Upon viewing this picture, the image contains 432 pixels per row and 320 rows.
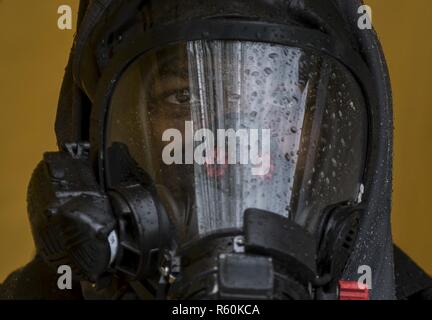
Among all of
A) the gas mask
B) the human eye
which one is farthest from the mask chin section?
the human eye

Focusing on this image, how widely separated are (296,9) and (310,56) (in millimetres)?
100

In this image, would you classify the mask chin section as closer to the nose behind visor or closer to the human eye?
the nose behind visor

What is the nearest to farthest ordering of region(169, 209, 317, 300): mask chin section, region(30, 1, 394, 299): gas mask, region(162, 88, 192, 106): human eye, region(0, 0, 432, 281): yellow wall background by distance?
region(169, 209, 317, 300): mask chin section < region(30, 1, 394, 299): gas mask < region(162, 88, 192, 106): human eye < region(0, 0, 432, 281): yellow wall background

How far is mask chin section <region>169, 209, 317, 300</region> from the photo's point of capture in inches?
50.2

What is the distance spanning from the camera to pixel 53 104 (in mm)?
2441

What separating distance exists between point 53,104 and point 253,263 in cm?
125

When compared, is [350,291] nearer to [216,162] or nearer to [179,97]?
[216,162]

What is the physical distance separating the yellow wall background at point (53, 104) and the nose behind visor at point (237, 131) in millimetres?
783

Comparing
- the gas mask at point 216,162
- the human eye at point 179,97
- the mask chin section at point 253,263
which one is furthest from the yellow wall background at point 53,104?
the mask chin section at point 253,263

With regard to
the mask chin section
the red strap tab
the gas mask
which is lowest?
the red strap tab

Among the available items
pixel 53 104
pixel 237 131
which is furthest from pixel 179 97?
pixel 53 104

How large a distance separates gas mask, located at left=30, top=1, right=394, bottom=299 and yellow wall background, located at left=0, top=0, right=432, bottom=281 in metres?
0.77
